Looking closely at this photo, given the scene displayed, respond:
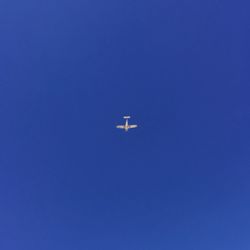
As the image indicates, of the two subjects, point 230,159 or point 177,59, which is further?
point 230,159

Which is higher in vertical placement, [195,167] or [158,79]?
[158,79]

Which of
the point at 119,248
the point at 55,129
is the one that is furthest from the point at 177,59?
the point at 119,248

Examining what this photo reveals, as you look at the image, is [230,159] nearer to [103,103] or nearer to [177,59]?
[177,59]

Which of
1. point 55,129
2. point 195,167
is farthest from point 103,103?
point 195,167

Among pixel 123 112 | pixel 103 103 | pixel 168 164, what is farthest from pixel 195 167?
pixel 103 103

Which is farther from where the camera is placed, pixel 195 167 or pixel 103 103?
pixel 195 167

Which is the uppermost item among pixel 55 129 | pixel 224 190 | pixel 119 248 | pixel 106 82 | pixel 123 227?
pixel 106 82

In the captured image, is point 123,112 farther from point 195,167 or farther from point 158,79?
point 195,167

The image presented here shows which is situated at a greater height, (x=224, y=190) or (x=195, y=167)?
(x=195, y=167)

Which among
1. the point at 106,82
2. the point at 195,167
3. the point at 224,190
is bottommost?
the point at 224,190
